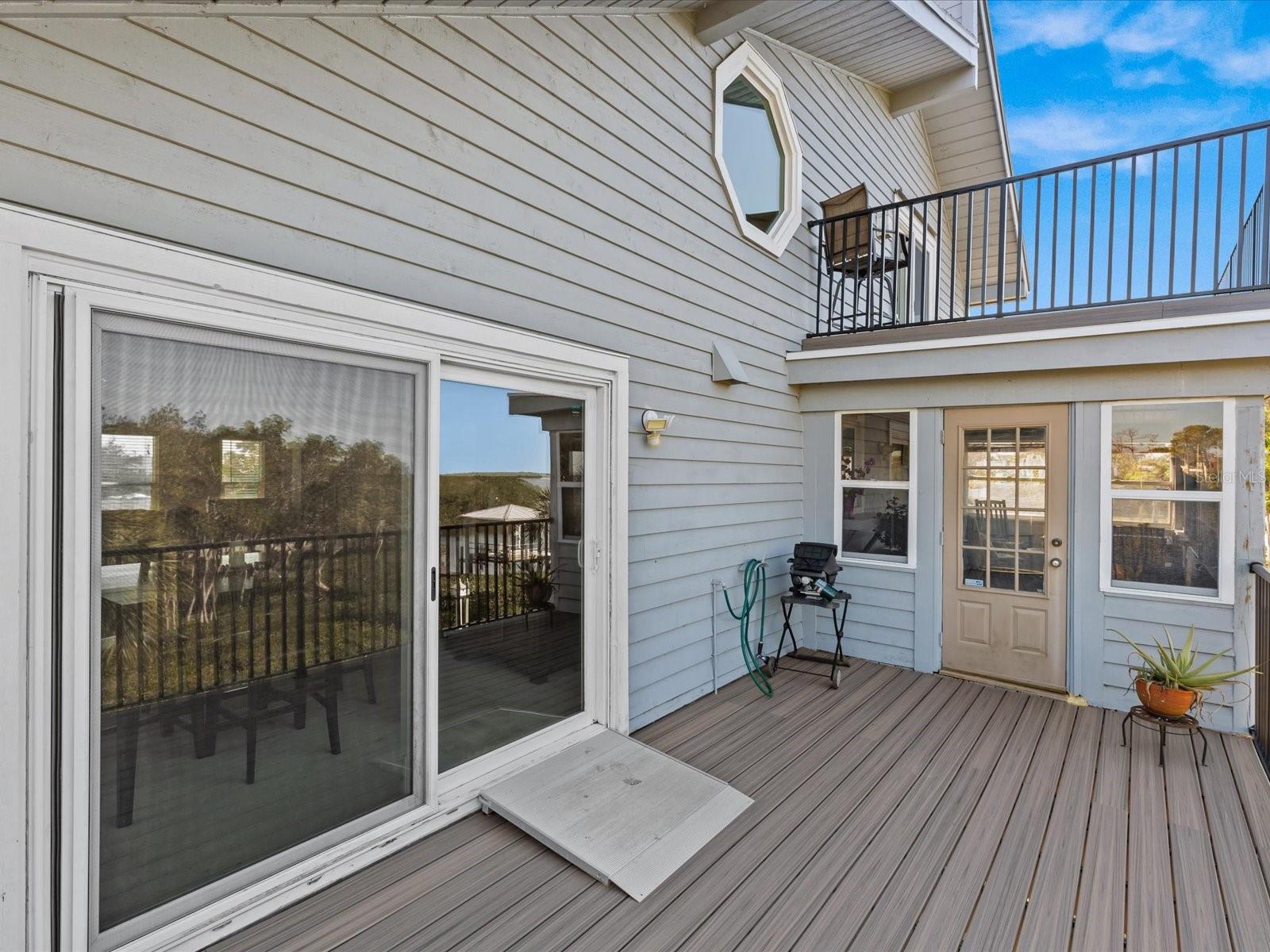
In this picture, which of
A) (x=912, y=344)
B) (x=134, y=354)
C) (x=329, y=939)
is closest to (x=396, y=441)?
(x=134, y=354)

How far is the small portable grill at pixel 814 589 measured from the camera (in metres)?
4.62

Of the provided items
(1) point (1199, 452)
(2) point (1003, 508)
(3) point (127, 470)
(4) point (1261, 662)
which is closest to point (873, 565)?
(2) point (1003, 508)

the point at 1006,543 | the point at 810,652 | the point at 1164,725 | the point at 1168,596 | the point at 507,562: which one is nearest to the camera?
the point at 507,562

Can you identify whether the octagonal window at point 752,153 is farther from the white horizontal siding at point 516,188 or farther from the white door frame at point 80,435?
the white door frame at point 80,435

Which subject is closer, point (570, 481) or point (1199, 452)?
point (570, 481)

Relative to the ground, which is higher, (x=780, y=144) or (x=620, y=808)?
(x=780, y=144)

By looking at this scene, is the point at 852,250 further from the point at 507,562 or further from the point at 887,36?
the point at 507,562

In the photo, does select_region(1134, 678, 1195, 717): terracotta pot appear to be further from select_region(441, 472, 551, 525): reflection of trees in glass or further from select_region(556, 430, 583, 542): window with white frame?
select_region(441, 472, 551, 525): reflection of trees in glass

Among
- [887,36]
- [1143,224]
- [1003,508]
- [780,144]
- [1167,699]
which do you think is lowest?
[1167,699]

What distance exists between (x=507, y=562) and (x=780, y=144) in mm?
4211

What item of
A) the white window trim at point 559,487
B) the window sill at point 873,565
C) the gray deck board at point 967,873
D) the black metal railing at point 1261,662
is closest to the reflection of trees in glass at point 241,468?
the white window trim at point 559,487

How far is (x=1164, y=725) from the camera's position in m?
3.49

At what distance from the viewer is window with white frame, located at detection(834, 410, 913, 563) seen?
5.06 m

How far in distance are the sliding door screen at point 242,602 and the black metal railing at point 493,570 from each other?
224 millimetres
